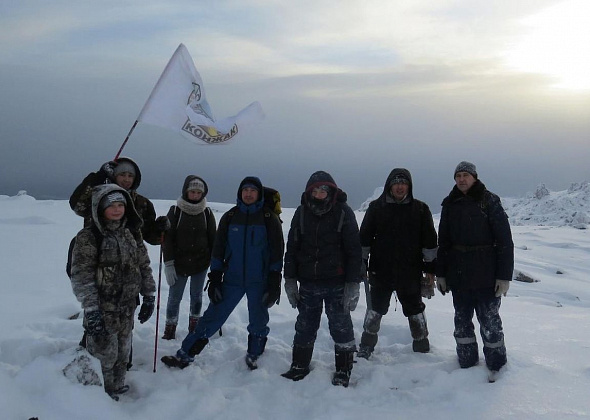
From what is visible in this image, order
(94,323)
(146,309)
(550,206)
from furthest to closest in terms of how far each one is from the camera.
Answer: (550,206), (146,309), (94,323)

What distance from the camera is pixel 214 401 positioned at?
422cm

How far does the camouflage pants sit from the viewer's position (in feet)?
13.1

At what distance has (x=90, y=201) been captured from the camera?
4.35m

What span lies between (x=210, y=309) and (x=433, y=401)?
105 inches

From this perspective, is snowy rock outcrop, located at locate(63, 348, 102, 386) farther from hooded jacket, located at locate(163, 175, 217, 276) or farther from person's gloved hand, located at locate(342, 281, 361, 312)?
person's gloved hand, located at locate(342, 281, 361, 312)

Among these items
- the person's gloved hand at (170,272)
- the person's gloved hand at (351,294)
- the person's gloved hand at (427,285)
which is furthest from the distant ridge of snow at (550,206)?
the person's gloved hand at (170,272)

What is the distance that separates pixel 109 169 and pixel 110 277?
1297 millimetres

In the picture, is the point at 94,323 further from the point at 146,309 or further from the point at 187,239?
the point at 187,239

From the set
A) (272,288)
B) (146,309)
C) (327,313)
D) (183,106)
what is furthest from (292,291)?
(183,106)

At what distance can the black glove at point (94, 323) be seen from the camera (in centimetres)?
374

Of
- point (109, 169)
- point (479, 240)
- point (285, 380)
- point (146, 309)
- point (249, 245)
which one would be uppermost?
point (109, 169)

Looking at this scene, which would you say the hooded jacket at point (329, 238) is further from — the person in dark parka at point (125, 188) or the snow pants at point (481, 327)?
the person in dark parka at point (125, 188)

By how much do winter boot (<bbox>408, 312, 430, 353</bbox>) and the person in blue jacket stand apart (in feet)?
6.04

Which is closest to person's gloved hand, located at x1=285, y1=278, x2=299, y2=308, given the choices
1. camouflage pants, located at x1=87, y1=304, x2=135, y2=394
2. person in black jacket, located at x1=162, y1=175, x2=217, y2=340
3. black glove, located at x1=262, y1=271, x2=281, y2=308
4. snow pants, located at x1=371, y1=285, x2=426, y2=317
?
black glove, located at x1=262, y1=271, x2=281, y2=308
